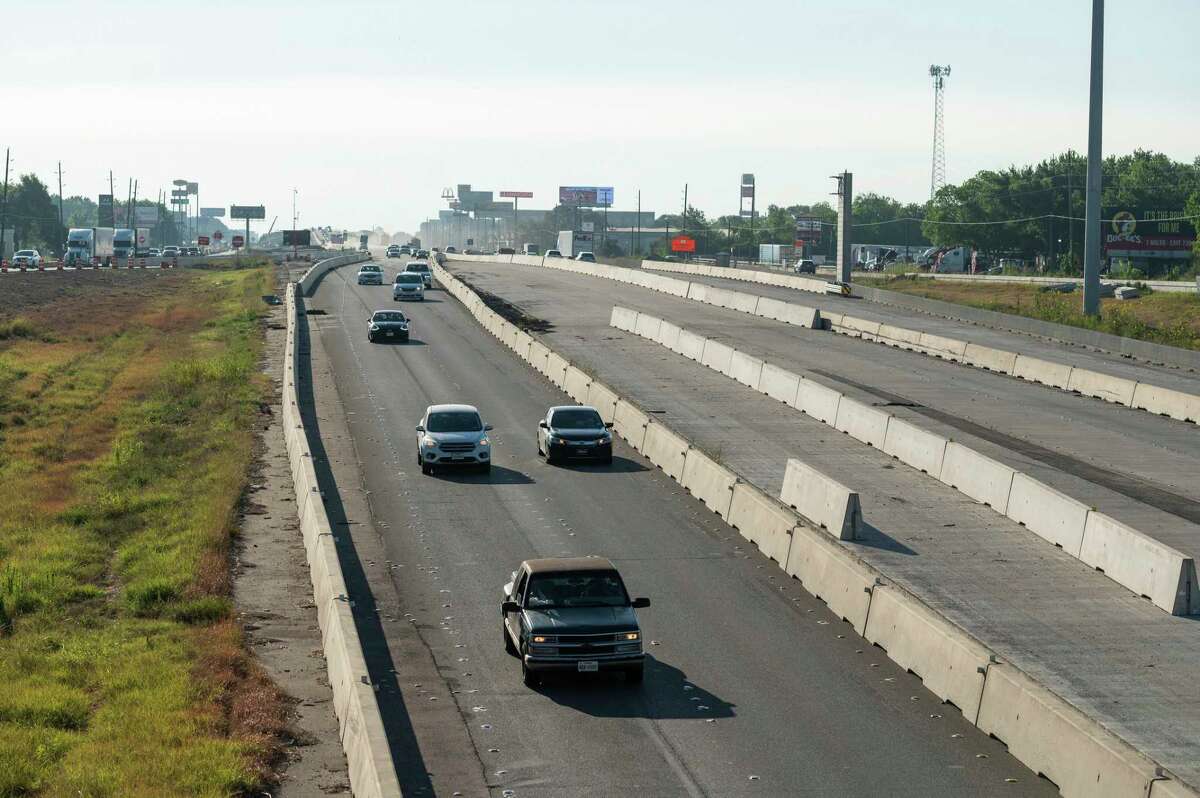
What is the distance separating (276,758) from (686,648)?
23.7 ft

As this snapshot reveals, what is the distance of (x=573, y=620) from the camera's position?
19.9 meters

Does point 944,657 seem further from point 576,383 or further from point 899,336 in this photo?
point 899,336

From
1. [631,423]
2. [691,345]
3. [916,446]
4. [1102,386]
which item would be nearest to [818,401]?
[631,423]

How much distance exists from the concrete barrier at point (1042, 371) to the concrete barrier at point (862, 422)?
13338 mm

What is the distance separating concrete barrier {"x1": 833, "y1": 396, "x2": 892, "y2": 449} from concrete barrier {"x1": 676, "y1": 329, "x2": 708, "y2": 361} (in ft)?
55.4

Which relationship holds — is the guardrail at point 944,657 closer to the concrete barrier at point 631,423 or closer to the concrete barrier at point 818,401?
the concrete barrier at point 631,423

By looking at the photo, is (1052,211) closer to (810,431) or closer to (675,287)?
(675,287)

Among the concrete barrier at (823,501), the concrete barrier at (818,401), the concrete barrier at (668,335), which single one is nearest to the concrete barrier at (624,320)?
the concrete barrier at (668,335)

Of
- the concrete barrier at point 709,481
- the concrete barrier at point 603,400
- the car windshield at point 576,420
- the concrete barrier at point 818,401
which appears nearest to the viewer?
the concrete barrier at point 709,481

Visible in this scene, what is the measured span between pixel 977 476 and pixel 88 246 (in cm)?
15927

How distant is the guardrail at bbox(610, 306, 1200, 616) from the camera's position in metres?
25.2

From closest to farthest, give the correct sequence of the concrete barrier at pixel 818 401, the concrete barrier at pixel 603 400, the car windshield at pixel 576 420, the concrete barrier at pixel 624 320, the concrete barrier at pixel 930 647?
the concrete barrier at pixel 930 647
the car windshield at pixel 576 420
the concrete barrier at pixel 603 400
the concrete barrier at pixel 818 401
the concrete barrier at pixel 624 320

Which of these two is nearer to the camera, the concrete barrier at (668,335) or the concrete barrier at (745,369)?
the concrete barrier at (745,369)

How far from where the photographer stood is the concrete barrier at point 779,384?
49.8 meters
